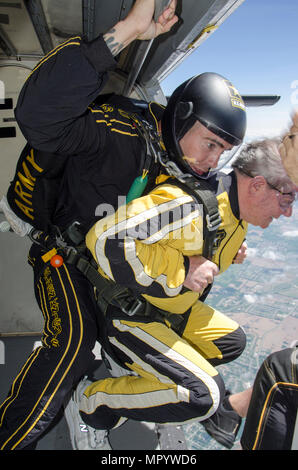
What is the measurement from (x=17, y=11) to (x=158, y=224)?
150cm

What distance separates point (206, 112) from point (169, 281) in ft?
2.51

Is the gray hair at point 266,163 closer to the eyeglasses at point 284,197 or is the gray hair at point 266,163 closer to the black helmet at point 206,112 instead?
the eyeglasses at point 284,197

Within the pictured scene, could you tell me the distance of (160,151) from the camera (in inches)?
56.8

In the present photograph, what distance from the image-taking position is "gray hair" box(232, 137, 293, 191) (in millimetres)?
1533

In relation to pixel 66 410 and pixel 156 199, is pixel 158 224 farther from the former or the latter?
pixel 66 410

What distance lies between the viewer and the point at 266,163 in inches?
61.1

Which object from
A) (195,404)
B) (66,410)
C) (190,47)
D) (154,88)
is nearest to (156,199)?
(195,404)

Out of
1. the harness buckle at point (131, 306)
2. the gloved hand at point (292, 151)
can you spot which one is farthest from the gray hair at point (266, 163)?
the harness buckle at point (131, 306)

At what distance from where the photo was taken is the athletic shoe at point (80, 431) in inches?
64.0

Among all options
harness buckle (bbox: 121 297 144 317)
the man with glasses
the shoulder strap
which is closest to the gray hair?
the man with glasses

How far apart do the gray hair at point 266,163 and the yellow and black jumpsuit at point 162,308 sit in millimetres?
102

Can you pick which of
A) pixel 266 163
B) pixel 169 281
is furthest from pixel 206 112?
pixel 169 281

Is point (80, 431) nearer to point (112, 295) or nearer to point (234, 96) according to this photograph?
point (112, 295)

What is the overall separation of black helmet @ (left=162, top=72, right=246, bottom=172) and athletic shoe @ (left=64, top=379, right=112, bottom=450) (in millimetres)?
1340
